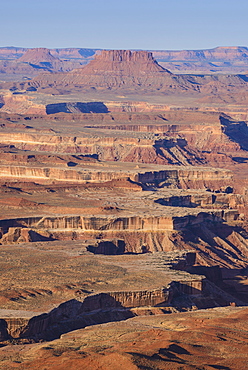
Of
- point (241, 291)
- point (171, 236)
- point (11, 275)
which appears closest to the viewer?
point (11, 275)

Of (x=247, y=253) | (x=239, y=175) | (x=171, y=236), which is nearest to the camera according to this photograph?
(x=171, y=236)

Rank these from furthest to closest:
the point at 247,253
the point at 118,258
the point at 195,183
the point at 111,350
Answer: the point at 195,183, the point at 247,253, the point at 118,258, the point at 111,350

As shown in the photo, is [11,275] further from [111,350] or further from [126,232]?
[126,232]

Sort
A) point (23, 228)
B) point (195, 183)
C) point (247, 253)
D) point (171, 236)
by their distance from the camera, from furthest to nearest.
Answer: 1. point (195, 183)
2. point (247, 253)
3. point (171, 236)
4. point (23, 228)

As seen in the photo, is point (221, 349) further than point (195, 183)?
No

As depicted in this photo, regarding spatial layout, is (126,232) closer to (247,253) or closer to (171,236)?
(171,236)

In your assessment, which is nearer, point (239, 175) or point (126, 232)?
point (126, 232)

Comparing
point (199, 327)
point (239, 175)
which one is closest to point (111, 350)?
point (199, 327)

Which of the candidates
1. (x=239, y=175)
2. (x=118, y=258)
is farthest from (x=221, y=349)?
(x=239, y=175)
